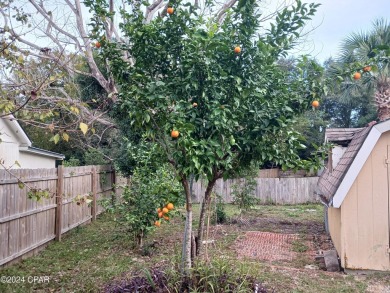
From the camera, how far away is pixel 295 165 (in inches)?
147

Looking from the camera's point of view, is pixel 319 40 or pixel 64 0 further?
pixel 64 0

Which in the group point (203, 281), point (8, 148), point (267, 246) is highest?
point (8, 148)

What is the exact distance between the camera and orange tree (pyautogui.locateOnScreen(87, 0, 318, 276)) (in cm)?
321

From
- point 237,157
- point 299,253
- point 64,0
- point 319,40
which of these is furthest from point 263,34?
point 64,0

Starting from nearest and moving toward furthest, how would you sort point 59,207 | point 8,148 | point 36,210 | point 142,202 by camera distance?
point 36,210 < point 142,202 < point 59,207 < point 8,148

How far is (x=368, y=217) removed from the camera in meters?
5.97

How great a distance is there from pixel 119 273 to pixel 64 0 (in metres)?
12.7

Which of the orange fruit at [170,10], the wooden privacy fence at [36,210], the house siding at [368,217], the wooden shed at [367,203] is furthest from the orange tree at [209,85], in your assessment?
the house siding at [368,217]

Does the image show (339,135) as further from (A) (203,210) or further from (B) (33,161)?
(B) (33,161)

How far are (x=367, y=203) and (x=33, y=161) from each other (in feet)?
37.7

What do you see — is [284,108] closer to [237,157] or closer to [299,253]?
[237,157]

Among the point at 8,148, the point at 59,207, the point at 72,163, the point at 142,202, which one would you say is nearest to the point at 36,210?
the point at 59,207

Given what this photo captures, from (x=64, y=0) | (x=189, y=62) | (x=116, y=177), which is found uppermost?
(x=64, y=0)

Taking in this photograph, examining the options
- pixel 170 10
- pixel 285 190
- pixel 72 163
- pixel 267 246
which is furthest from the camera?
pixel 285 190
